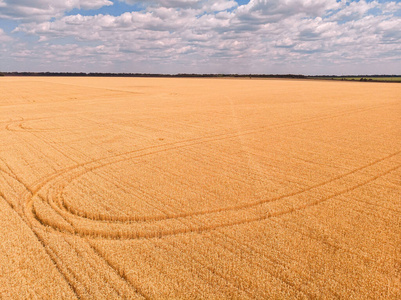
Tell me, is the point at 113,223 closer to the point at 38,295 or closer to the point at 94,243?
the point at 94,243

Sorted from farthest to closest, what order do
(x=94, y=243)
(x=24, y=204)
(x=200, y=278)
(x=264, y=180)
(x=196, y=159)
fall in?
(x=196, y=159) < (x=264, y=180) < (x=24, y=204) < (x=94, y=243) < (x=200, y=278)

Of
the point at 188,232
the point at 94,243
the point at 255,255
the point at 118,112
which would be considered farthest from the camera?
the point at 118,112

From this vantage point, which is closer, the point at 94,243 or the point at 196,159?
the point at 94,243

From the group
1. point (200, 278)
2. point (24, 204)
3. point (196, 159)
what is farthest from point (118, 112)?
point (200, 278)

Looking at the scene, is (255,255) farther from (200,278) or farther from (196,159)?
(196,159)

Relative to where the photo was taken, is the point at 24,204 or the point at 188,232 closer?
the point at 188,232

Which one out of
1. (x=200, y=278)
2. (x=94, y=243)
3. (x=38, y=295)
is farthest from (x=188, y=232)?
(x=38, y=295)
